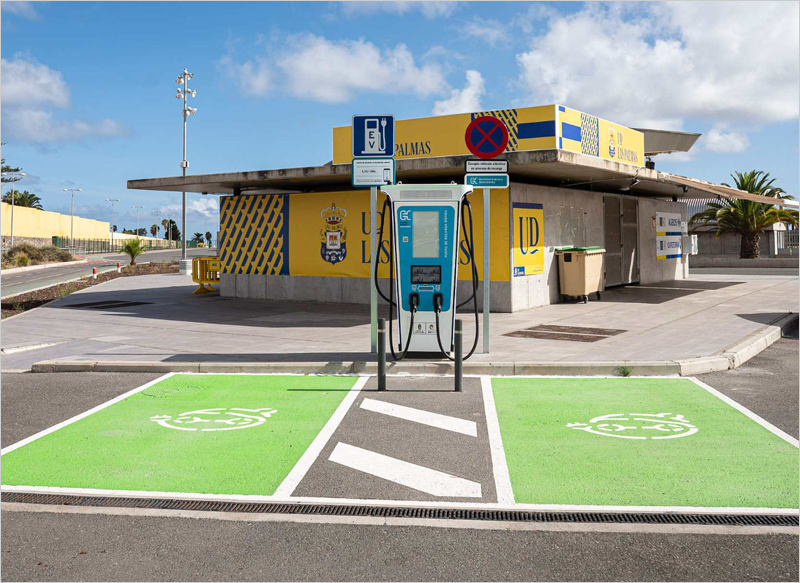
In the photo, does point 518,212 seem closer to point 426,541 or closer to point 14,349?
point 14,349

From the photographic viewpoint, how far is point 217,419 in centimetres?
770

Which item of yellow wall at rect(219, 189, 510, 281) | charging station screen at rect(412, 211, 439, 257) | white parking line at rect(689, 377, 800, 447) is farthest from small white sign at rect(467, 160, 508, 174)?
yellow wall at rect(219, 189, 510, 281)

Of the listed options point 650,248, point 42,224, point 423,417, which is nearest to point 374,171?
point 423,417

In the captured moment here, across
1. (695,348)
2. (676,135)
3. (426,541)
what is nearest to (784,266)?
(676,135)

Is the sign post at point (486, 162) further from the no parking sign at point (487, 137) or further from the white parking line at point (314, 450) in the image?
the white parking line at point (314, 450)

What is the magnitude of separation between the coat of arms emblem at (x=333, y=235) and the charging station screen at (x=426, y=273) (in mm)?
9056

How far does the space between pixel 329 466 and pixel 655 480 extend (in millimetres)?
2480

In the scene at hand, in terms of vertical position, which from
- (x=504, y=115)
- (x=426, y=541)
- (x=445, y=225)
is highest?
(x=504, y=115)

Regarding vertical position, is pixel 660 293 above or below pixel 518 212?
below

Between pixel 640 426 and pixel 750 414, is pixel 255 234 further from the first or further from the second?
pixel 750 414

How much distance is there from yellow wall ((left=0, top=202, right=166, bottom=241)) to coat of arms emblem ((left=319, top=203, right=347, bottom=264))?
66170 millimetres

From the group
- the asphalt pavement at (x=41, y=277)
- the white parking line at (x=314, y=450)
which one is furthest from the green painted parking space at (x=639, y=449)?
the asphalt pavement at (x=41, y=277)

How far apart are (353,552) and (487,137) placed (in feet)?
25.3

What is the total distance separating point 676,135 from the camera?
1484 inches
